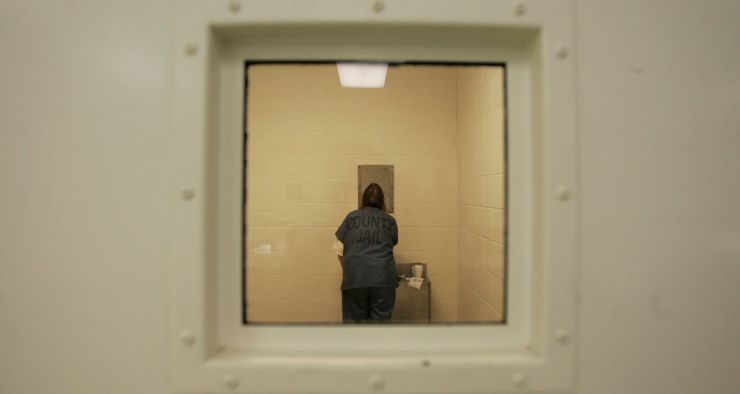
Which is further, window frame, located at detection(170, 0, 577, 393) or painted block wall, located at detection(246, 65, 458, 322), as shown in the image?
painted block wall, located at detection(246, 65, 458, 322)

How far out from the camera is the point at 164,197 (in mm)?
679

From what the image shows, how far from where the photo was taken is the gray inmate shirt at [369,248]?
5.61 feet

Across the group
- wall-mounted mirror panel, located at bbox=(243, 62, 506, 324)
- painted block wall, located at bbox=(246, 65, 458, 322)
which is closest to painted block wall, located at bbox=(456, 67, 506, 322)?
wall-mounted mirror panel, located at bbox=(243, 62, 506, 324)

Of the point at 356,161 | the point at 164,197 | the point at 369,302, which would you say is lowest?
the point at 369,302

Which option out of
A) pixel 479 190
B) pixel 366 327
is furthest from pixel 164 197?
pixel 479 190

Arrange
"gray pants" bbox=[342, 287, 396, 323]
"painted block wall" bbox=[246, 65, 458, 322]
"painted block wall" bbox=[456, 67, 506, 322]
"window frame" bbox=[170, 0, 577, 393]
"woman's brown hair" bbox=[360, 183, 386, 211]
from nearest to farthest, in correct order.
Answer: "window frame" bbox=[170, 0, 577, 393] → "painted block wall" bbox=[456, 67, 506, 322] → "gray pants" bbox=[342, 287, 396, 323] → "woman's brown hair" bbox=[360, 183, 386, 211] → "painted block wall" bbox=[246, 65, 458, 322]

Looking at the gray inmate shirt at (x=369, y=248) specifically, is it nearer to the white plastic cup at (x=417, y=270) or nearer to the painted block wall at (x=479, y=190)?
the white plastic cup at (x=417, y=270)

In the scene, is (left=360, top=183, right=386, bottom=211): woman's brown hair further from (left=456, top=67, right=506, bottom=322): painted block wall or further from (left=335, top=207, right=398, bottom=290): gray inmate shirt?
(left=456, top=67, right=506, bottom=322): painted block wall

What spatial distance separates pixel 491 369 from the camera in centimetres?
68

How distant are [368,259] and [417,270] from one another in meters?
0.32

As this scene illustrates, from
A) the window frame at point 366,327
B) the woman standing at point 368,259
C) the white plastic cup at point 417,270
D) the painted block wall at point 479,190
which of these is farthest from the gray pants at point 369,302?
the window frame at point 366,327

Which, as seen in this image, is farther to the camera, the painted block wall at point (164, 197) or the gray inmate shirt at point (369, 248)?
the gray inmate shirt at point (369, 248)

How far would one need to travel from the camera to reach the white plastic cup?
1818 mm

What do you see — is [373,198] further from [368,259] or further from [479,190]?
[479,190]
